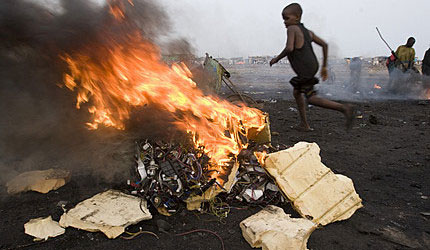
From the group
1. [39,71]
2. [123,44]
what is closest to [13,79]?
[39,71]

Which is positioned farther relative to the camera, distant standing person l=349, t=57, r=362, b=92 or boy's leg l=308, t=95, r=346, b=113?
distant standing person l=349, t=57, r=362, b=92

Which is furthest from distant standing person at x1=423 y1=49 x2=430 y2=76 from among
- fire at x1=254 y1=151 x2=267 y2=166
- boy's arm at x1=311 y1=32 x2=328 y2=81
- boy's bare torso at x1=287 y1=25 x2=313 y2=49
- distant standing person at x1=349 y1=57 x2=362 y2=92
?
fire at x1=254 y1=151 x2=267 y2=166

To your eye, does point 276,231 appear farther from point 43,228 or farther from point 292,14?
point 292,14

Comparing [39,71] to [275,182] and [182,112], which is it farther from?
[275,182]

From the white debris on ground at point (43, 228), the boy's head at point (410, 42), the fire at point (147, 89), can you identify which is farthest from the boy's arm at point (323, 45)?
the boy's head at point (410, 42)

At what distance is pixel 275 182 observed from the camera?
3920 mm

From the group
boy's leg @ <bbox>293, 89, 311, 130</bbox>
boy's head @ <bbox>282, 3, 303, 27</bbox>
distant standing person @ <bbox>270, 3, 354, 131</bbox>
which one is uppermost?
boy's head @ <bbox>282, 3, 303, 27</bbox>

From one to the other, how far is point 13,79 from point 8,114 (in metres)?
0.76

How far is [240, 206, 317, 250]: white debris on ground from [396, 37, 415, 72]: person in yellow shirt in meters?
13.3

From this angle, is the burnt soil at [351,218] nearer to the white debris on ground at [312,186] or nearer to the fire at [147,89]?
the white debris on ground at [312,186]

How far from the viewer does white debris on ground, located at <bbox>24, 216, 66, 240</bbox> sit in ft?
11.1

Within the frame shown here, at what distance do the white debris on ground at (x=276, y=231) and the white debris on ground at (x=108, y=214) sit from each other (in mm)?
1353

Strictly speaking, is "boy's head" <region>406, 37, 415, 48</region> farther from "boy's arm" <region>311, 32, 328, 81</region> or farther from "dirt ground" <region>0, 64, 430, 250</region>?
"boy's arm" <region>311, 32, 328, 81</region>

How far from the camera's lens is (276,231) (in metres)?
3.12
